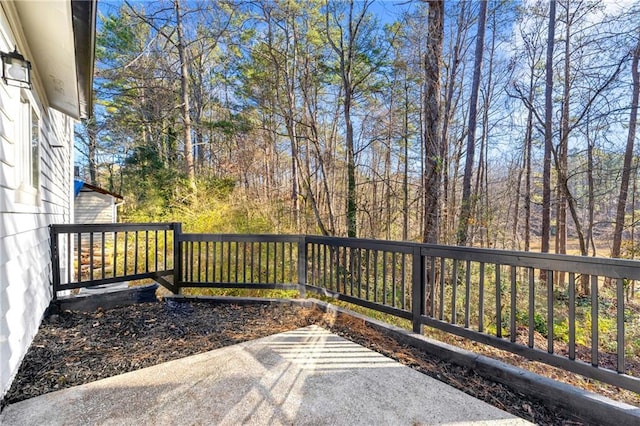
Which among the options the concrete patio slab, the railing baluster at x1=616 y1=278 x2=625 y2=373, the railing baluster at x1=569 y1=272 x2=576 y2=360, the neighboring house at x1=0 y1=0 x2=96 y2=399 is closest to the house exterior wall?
the neighboring house at x1=0 y1=0 x2=96 y2=399

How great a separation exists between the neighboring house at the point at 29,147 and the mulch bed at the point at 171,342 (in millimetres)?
179

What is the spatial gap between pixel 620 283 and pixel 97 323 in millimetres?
4476

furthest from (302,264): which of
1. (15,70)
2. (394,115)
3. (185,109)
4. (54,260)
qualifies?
(185,109)

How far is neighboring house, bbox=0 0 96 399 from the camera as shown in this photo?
204cm

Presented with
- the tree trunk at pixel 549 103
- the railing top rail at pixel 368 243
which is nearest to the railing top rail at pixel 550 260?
the railing top rail at pixel 368 243

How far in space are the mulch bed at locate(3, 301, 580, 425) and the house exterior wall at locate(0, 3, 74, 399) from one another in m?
0.18

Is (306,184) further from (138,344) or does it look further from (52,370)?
(52,370)

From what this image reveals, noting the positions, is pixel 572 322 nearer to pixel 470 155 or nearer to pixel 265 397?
pixel 265 397

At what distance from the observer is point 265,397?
1977 mm

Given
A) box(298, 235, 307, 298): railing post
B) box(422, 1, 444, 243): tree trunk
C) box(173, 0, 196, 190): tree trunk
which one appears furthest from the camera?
box(173, 0, 196, 190): tree trunk

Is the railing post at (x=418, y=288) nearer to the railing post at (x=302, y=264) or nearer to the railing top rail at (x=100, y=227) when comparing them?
the railing post at (x=302, y=264)

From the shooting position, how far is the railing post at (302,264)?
159 inches

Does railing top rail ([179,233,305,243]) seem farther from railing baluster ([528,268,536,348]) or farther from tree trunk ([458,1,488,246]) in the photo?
tree trunk ([458,1,488,246])

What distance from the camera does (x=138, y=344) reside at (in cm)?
284
